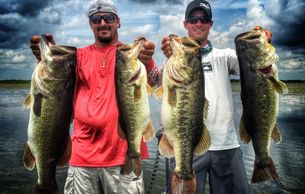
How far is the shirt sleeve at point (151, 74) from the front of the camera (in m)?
5.94

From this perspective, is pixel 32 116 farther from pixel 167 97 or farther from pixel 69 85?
pixel 167 97

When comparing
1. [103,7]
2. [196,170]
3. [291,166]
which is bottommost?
[291,166]

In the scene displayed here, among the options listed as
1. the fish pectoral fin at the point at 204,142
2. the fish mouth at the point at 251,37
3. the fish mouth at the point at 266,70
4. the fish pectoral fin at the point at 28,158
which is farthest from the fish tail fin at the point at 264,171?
the fish pectoral fin at the point at 28,158

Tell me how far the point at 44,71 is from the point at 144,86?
1341 millimetres

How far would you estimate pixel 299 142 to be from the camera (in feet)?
83.6

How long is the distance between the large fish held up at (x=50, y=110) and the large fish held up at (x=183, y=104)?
1259mm

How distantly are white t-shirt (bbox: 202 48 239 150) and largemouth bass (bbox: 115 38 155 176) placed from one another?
1450 millimetres

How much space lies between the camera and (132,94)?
16.9 ft

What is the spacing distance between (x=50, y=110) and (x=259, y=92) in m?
2.82

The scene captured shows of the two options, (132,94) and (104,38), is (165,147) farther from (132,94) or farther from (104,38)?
(104,38)

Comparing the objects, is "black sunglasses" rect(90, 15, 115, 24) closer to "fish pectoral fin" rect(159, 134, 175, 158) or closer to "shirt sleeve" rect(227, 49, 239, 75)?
"shirt sleeve" rect(227, 49, 239, 75)

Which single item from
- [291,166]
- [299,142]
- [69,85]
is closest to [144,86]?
[69,85]

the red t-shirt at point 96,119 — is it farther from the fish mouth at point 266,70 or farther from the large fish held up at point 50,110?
the fish mouth at point 266,70

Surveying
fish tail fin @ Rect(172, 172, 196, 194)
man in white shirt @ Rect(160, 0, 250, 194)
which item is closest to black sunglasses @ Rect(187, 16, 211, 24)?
man in white shirt @ Rect(160, 0, 250, 194)
